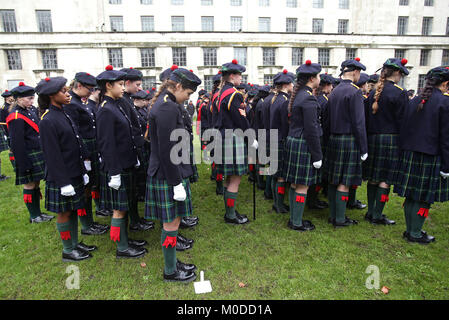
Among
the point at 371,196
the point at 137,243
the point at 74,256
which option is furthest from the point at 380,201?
the point at 74,256

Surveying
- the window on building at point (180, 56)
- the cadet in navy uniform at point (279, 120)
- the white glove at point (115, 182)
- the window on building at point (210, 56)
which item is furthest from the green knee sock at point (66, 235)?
the window on building at point (210, 56)

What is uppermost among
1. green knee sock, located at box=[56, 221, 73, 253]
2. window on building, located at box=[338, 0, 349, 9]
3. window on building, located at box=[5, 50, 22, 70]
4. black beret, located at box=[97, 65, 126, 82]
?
window on building, located at box=[338, 0, 349, 9]

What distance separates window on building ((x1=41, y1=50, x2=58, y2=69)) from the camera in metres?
27.9

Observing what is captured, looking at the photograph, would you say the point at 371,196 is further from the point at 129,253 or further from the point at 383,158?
the point at 129,253

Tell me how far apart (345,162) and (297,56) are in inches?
1169

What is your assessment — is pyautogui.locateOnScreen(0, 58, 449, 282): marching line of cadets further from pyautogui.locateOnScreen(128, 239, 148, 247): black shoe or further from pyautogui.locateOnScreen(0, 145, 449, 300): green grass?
pyautogui.locateOnScreen(0, 145, 449, 300): green grass

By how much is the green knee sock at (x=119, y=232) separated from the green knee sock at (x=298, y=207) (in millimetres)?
2795

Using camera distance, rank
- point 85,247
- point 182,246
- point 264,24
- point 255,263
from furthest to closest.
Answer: point 264,24 → point 182,246 → point 85,247 → point 255,263

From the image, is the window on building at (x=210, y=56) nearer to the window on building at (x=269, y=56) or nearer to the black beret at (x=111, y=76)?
the window on building at (x=269, y=56)

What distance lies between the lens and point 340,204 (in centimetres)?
473

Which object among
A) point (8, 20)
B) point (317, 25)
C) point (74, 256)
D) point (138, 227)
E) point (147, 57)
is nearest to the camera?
point (74, 256)

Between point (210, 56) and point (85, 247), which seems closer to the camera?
point (85, 247)

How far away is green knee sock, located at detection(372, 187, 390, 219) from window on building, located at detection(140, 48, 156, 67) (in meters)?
28.6

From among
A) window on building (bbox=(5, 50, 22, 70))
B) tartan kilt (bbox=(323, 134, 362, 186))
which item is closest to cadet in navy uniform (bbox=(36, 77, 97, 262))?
tartan kilt (bbox=(323, 134, 362, 186))
